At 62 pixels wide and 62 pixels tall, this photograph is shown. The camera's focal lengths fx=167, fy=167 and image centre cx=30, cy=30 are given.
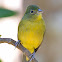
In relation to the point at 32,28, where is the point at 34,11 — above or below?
above

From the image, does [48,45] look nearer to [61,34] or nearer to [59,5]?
[61,34]

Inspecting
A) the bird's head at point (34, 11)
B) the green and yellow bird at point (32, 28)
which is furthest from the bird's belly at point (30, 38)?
the bird's head at point (34, 11)

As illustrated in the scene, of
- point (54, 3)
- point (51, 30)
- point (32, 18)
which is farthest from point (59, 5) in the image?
point (32, 18)

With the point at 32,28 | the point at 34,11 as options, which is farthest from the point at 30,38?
the point at 34,11

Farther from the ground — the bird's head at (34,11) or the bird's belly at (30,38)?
the bird's head at (34,11)

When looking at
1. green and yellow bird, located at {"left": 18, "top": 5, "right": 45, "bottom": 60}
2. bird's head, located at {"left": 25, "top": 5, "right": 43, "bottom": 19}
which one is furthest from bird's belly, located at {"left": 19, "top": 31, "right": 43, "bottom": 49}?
bird's head, located at {"left": 25, "top": 5, "right": 43, "bottom": 19}

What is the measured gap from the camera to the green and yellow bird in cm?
211

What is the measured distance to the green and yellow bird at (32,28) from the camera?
211cm

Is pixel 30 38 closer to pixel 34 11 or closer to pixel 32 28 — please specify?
pixel 32 28

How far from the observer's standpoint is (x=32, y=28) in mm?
2107

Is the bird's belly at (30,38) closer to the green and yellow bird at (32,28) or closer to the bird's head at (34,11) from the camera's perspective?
the green and yellow bird at (32,28)

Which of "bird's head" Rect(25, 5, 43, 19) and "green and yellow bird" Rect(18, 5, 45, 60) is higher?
"bird's head" Rect(25, 5, 43, 19)

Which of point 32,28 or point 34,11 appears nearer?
point 32,28

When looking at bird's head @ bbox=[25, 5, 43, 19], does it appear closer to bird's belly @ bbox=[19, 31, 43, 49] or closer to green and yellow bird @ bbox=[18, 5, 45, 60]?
green and yellow bird @ bbox=[18, 5, 45, 60]
